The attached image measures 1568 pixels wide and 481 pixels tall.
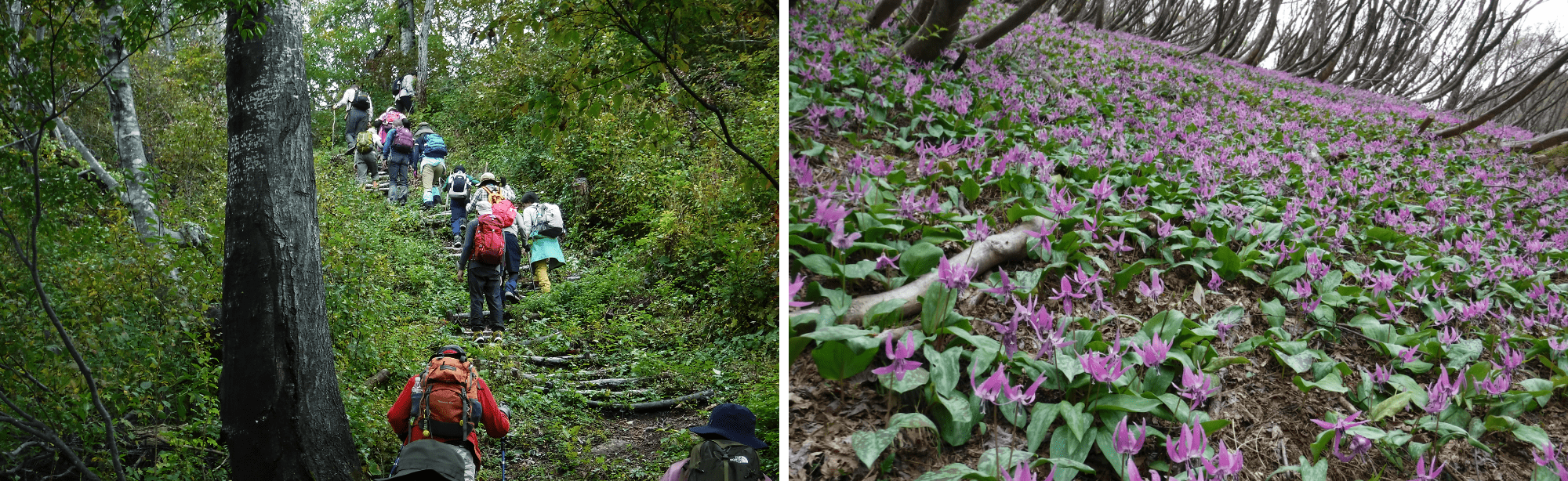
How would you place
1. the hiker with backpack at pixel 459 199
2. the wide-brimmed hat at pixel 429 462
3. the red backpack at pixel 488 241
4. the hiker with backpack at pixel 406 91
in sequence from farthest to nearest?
the hiker with backpack at pixel 406 91 → the hiker with backpack at pixel 459 199 → the red backpack at pixel 488 241 → the wide-brimmed hat at pixel 429 462

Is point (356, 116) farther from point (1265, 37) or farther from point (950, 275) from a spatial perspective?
point (1265, 37)

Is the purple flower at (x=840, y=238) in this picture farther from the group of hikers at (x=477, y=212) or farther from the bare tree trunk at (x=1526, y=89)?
the group of hikers at (x=477, y=212)

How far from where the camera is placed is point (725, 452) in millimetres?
2211

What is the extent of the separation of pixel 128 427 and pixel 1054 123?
564 cm

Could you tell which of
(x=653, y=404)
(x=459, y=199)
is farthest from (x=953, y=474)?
(x=459, y=199)

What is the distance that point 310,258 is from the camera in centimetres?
434

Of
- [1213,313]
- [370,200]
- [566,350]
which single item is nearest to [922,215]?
[1213,313]

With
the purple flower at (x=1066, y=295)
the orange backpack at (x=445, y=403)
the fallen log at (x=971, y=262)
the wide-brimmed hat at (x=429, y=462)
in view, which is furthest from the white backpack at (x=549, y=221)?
the purple flower at (x=1066, y=295)

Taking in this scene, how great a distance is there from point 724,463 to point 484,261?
6.16 meters

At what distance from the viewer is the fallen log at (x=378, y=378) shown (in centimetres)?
571

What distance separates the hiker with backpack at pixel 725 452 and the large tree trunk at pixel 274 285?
2.99m

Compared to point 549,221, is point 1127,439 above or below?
above

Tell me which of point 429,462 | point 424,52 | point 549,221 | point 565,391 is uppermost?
point 424,52

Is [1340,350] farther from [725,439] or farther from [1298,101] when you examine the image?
[1298,101]
